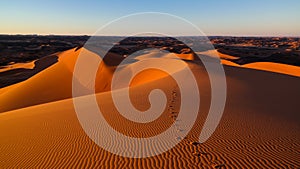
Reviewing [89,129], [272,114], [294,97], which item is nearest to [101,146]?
[89,129]

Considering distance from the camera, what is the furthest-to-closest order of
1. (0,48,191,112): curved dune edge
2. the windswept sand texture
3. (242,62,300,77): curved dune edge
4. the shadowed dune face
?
the shadowed dune face
(242,62,300,77): curved dune edge
(0,48,191,112): curved dune edge
the windswept sand texture

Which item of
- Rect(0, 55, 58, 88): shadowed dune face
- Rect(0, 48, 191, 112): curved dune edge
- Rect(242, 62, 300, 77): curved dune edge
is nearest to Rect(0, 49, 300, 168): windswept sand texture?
Rect(0, 48, 191, 112): curved dune edge

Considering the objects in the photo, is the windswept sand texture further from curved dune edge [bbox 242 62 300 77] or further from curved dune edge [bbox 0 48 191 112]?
curved dune edge [bbox 242 62 300 77]

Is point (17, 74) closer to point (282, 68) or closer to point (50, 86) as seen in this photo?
point (50, 86)

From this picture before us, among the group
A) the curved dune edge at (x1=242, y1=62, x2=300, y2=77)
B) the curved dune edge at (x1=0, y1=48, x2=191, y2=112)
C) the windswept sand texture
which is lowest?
the curved dune edge at (x1=0, y1=48, x2=191, y2=112)

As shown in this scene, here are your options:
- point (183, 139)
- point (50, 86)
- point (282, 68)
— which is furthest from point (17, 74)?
point (282, 68)

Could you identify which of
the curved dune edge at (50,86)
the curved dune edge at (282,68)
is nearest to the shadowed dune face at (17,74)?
the curved dune edge at (50,86)

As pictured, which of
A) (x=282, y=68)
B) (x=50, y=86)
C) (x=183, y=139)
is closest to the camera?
(x=183, y=139)

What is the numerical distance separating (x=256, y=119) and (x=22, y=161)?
27.0ft

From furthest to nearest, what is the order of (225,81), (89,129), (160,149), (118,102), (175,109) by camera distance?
(225,81) → (118,102) → (175,109) → (89,129) → (160,149)

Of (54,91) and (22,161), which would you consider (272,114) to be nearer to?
(22,161)

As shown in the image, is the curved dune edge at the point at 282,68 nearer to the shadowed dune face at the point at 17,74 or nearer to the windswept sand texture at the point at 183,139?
the windswept sand texture at the point at 183,139

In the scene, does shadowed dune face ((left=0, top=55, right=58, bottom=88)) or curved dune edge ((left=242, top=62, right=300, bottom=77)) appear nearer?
curved dune edge ((left=242, top=62, right=300, bottom=77))

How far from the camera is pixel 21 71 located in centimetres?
3891
